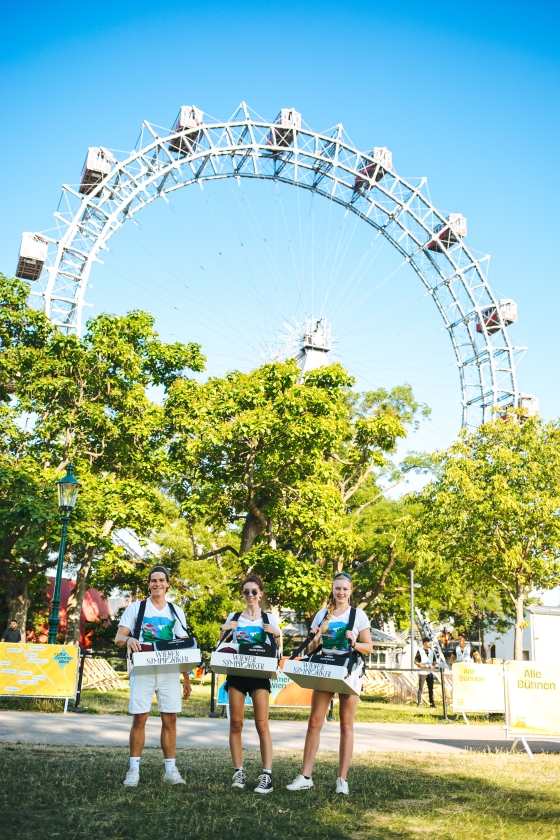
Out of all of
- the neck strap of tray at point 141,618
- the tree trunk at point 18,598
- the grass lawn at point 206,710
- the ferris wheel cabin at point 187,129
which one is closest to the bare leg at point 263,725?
the neck strap of tray at point 141,618

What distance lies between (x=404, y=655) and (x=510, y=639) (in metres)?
13.6

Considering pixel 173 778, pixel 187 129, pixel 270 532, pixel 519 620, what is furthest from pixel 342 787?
pixel 187 129

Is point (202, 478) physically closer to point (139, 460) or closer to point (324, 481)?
point (139, 460)

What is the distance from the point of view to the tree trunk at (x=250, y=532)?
22.1 metres

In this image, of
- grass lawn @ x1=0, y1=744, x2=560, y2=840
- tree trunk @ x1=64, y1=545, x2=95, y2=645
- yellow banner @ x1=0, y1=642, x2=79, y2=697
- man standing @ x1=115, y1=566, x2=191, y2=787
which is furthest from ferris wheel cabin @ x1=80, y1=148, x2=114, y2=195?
man standing @ x1=115, y1=566, x2=191, y2=787

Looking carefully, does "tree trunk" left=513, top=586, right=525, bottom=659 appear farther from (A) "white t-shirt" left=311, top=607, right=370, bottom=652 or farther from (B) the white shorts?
(B) the white shorts

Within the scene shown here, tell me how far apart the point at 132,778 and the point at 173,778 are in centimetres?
37

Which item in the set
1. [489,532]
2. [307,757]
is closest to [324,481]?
[489,532]

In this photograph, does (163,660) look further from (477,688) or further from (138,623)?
(477,688)

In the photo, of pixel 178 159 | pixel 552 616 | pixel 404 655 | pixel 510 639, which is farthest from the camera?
pixel 510 639

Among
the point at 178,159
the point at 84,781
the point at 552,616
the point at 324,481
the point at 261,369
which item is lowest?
the point at 84,781

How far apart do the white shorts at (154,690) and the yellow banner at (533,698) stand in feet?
19.6

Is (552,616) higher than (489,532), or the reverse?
(489,532)

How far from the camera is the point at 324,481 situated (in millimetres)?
23781
